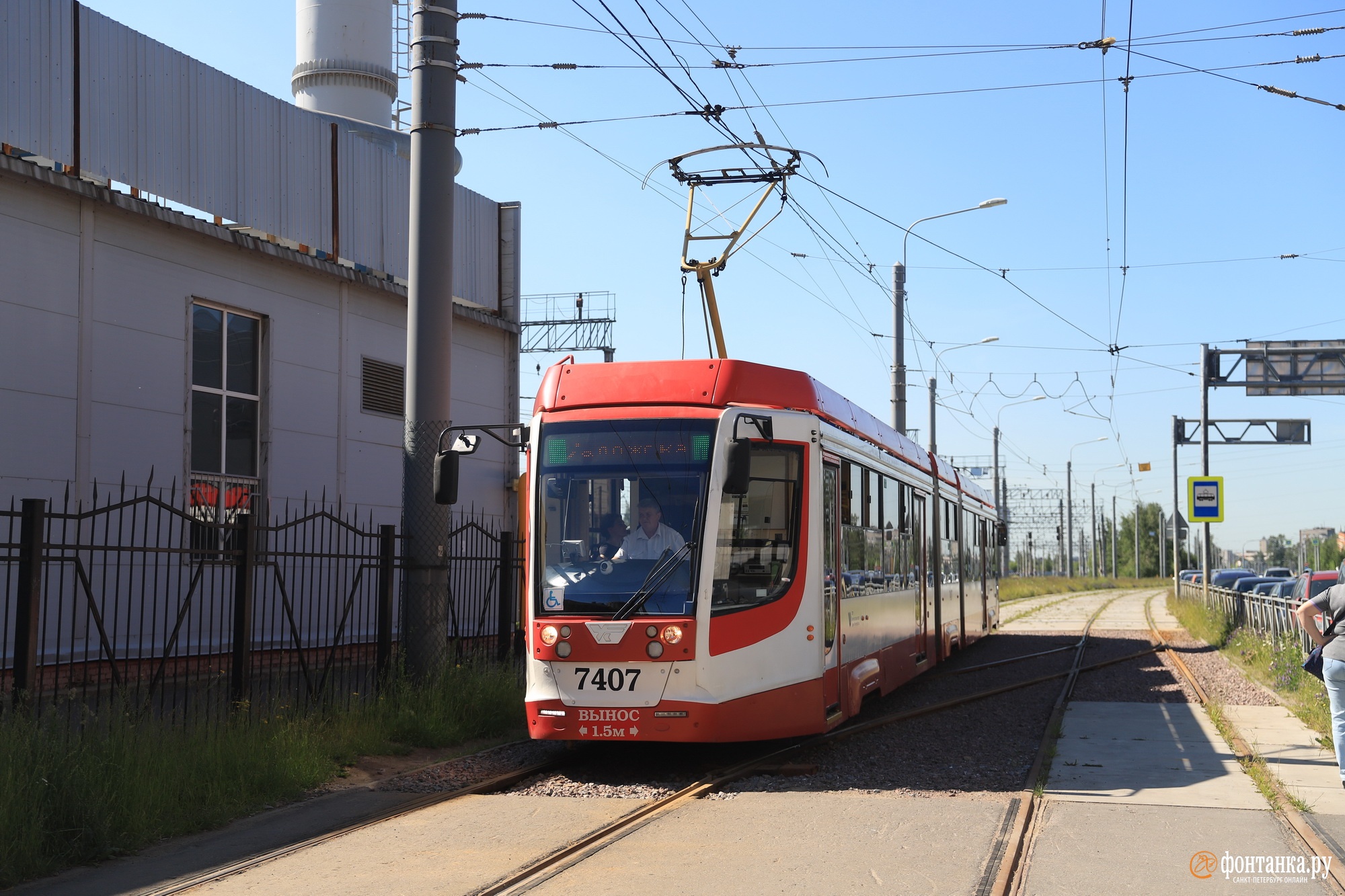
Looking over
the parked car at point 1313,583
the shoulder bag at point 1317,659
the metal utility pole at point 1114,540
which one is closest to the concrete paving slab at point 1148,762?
the shoulder bag at point 1317,659

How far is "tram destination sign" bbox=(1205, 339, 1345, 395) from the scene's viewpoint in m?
32.0

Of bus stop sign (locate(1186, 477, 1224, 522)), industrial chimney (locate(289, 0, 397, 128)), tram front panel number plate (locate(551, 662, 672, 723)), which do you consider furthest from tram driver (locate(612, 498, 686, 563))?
bus stop sign (locate(1186, 477, 1224, 522))

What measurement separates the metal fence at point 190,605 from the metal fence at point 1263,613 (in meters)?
9.77

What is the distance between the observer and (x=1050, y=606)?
151 ft

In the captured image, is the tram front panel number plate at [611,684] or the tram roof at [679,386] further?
the tram roof at [679,386]

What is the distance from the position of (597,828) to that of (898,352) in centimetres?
1832

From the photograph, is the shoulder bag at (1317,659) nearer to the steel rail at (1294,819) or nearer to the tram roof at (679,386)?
the steel rail at (1294,819)

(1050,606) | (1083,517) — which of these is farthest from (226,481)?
(1083,517)

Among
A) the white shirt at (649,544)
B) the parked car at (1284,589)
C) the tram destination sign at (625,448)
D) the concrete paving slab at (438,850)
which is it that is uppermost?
the tram destination sign at (625,448)

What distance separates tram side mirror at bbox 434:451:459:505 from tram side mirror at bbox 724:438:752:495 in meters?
2.30

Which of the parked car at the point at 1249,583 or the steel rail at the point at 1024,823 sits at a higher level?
the parked car at the point at 1249,583

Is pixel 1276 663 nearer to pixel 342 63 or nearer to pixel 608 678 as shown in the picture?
pixel 608 678

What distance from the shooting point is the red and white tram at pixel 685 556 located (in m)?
9.42

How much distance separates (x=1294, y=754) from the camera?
34.8 feet
